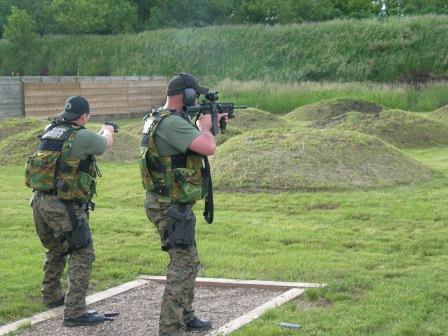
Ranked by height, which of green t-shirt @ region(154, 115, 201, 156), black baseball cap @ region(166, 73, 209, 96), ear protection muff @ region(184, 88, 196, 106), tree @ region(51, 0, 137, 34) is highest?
tree @ region(51, 0, 137, 34)

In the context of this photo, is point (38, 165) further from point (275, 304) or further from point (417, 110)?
point (417, 110)

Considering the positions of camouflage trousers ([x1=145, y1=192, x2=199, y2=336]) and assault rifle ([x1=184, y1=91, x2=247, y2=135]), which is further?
assault rifle ([x1=184, y1=91, x2=247, y2=135])

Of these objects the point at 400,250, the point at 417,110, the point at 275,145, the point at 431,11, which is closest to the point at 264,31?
the point at 431,11

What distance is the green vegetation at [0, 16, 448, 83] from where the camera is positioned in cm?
4262

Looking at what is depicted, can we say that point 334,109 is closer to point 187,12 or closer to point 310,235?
point 310,235

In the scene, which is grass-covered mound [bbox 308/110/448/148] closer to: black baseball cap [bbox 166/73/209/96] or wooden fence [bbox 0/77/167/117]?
wooden fence [bbox 0/77/167/117]

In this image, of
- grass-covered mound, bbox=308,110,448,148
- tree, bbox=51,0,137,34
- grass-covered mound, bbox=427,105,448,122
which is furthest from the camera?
tree, bbox=51,0,137,34

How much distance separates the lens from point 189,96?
5.95 m

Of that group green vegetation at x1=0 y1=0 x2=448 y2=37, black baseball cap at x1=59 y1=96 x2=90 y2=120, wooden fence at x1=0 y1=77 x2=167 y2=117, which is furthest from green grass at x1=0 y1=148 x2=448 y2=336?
green vegetation at x1=0 y1=0 x2=448 y2=37

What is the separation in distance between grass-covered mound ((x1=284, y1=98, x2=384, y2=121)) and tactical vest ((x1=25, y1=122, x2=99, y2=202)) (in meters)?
16.7

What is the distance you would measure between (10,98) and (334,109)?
12.2 m

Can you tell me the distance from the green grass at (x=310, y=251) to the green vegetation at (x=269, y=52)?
2940 centimetres

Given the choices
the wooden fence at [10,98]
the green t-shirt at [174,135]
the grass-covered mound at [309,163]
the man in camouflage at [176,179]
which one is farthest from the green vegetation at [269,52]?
the green t-shirt at [174,135]

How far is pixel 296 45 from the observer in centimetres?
4569
